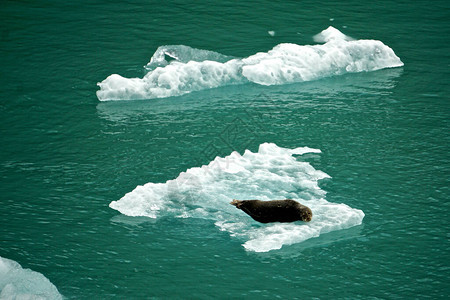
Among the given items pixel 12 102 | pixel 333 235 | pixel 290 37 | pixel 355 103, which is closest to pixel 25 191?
pixel 12 102

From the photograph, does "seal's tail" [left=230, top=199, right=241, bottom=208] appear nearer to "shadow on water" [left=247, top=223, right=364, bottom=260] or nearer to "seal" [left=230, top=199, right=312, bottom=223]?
"seal" [left=230, top=199, right=312, bottom=223]

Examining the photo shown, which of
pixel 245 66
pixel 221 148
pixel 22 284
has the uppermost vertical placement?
pixel 245 66

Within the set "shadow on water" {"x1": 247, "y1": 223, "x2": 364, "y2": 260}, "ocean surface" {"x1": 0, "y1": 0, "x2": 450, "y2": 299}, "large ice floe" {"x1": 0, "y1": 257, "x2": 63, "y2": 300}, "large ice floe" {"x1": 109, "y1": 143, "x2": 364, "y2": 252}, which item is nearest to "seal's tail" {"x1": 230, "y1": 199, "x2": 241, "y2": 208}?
"large ice floe" {"x1": 109, "y1": 143, "x2": 364, "y2": 252}

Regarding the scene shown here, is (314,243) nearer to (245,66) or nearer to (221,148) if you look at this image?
(221,148)

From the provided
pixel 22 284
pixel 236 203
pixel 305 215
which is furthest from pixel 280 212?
pixel 22 284

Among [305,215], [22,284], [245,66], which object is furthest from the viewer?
[245,66]

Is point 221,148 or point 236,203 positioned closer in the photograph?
point 236,203

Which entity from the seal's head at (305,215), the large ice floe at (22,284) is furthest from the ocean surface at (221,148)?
the seal's head at (305,215)
